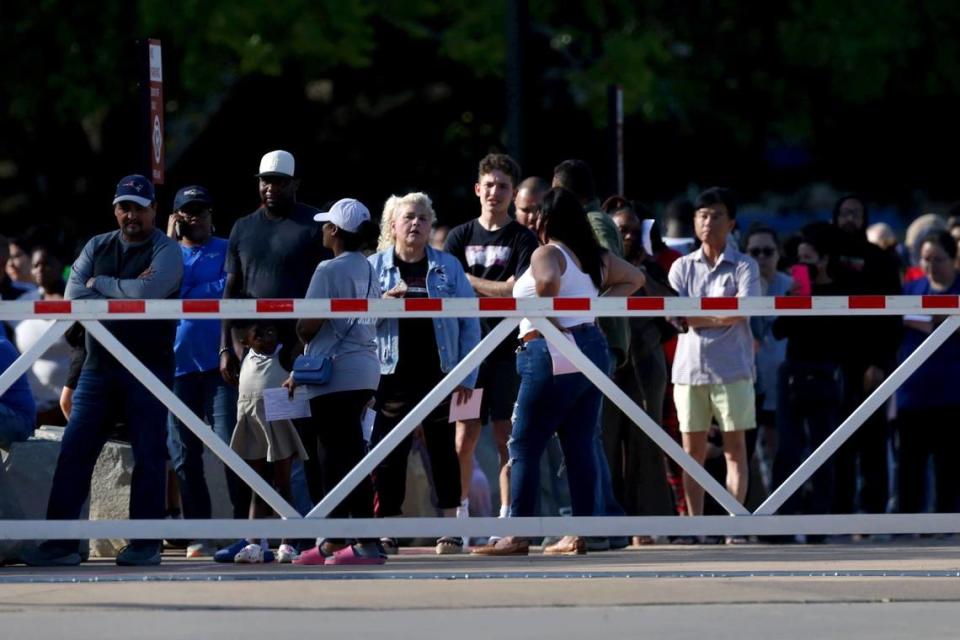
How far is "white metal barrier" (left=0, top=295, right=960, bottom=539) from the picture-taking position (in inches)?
356

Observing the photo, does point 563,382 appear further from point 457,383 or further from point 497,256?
point 497,256

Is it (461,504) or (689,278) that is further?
(689,278)

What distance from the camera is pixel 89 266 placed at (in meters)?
10.1

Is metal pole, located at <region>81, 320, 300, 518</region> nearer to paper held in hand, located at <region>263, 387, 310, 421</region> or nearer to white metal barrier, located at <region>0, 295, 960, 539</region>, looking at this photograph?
white metal barrier, located at <region>0, 295, 960, 539</region>

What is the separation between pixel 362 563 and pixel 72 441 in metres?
1.47

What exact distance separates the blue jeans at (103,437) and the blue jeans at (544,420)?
163cm

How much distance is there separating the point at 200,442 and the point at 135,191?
1399 millimetres

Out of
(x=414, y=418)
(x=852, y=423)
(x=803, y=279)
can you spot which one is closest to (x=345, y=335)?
(x=414, y=418)

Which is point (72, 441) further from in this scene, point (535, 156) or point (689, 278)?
point (535, 156)

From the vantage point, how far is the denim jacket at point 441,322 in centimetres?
1052

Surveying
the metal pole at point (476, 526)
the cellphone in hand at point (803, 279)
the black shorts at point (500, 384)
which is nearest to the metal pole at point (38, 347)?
the metal pole at point (476, 526)

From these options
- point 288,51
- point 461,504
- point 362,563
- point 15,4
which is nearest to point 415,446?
point 461,504

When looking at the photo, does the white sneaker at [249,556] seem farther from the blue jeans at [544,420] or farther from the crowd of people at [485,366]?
Answer: the blue jeans at [544,420]

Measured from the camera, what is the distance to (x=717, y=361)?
11.3 metres
